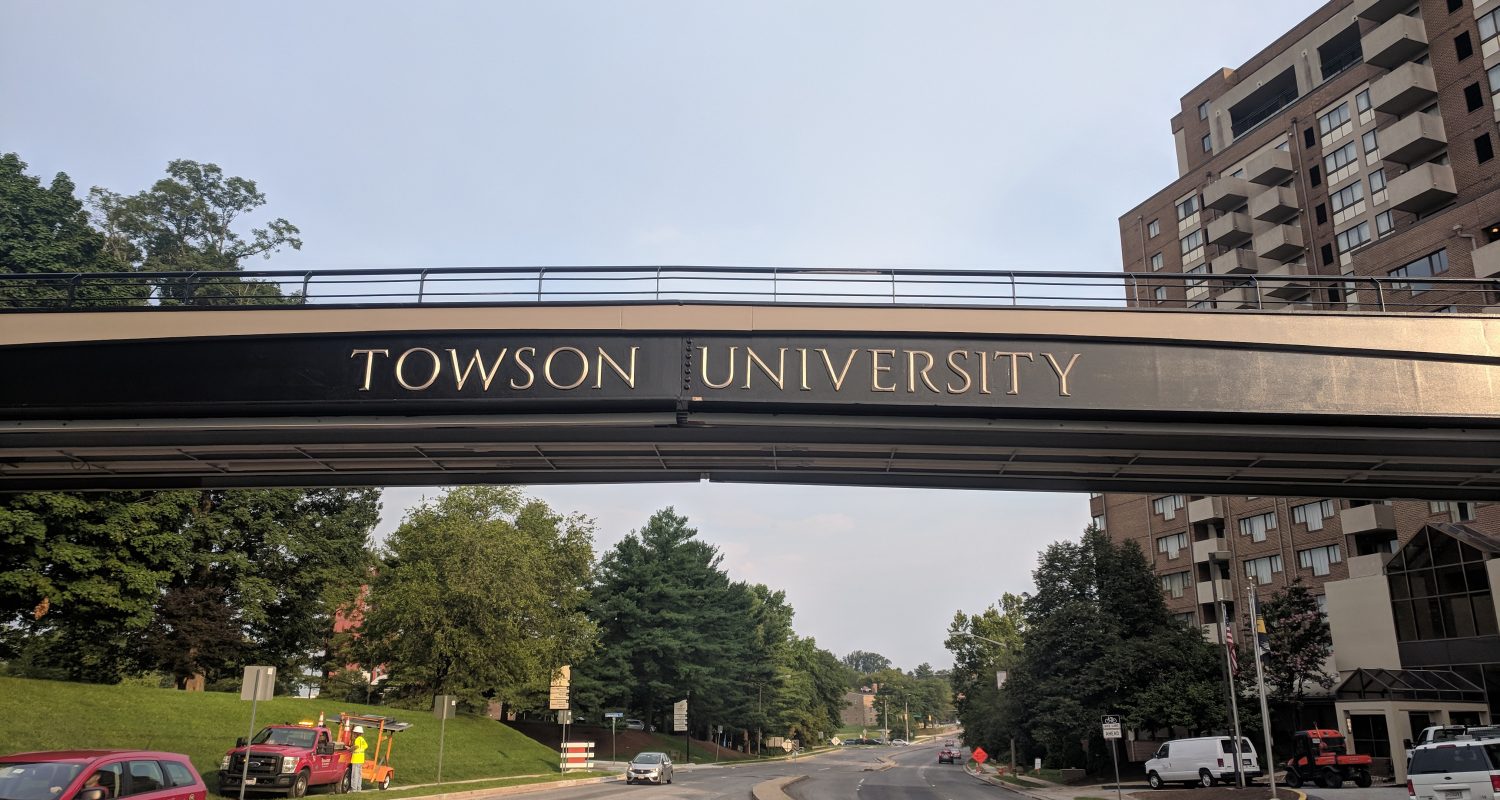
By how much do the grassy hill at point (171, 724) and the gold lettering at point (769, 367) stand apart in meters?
21.1

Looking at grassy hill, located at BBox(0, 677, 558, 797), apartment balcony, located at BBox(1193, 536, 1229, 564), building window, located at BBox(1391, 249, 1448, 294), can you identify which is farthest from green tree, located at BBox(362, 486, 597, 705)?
building window, located at BBox(1391, 249, 1448, 294)

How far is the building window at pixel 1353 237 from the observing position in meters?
61.7

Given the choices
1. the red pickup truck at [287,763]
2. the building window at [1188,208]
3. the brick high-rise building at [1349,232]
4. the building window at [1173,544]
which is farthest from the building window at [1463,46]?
the red pickup truck at [287,763]

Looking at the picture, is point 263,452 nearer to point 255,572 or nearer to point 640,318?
point 640,318

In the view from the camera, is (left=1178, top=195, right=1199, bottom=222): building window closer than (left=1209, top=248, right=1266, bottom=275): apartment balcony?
No

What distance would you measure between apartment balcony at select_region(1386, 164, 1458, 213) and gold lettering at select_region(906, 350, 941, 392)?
2094 inches

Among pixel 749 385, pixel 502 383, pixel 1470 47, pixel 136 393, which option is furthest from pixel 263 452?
pixel 1470 47

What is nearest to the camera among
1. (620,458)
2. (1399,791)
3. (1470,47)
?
(620,458)

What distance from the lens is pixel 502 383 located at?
13250 mm

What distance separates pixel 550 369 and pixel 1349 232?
65307 millimetres

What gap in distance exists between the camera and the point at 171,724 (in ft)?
97.0

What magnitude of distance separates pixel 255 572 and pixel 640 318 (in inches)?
1465

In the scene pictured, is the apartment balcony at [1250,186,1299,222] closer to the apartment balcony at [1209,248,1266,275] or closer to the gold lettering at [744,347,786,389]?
the apartment balcony at [1209,248,1266,275]

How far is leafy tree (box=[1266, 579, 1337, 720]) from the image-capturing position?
147ft
